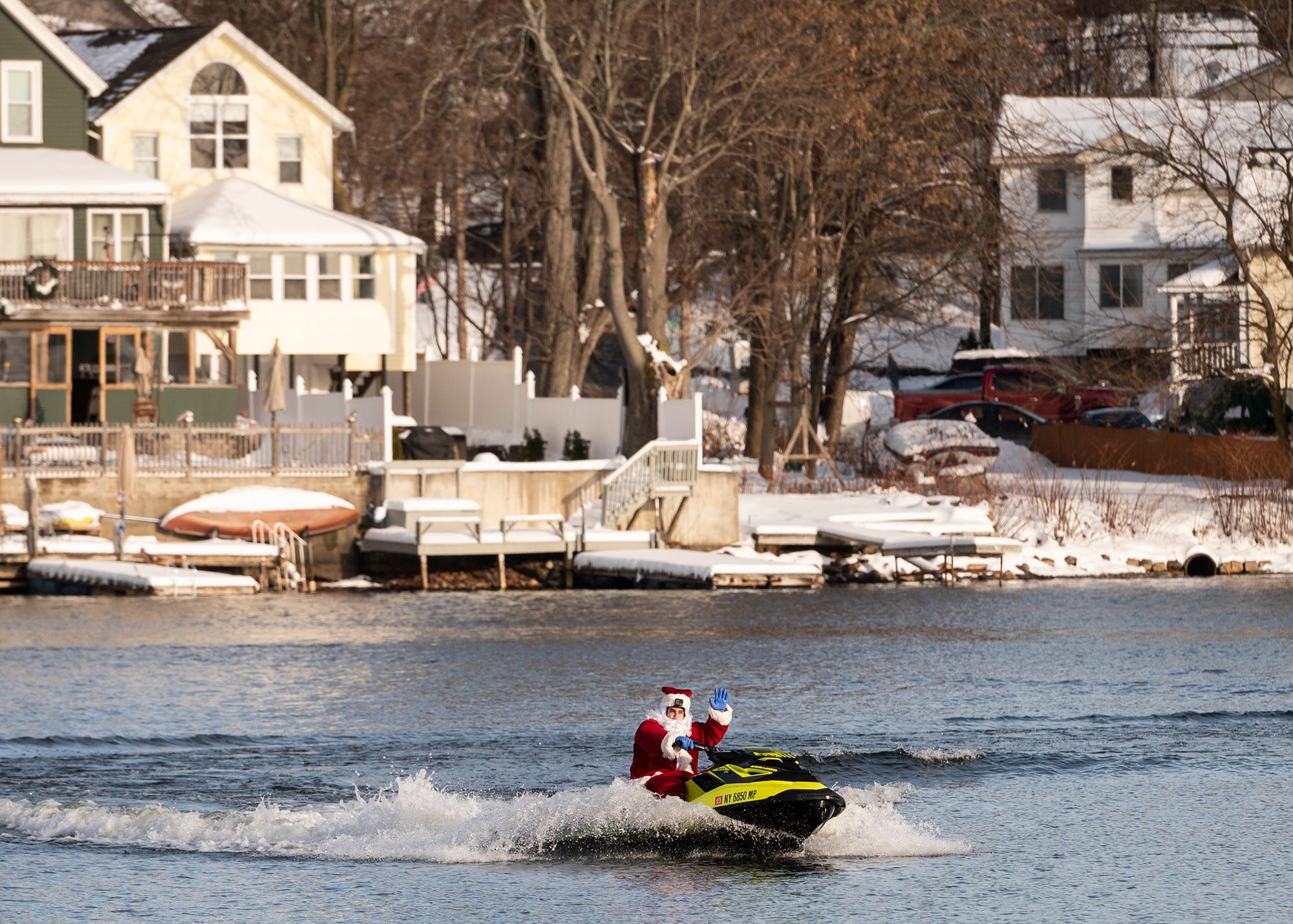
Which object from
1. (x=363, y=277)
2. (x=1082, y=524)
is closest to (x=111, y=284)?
(x=363, y=277)

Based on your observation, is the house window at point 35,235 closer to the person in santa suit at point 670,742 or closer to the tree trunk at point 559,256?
the tree trunk at point 559,256

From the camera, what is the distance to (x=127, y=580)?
126ft

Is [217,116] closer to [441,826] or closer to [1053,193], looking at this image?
[1053,193]

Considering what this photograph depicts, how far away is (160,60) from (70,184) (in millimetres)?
6793

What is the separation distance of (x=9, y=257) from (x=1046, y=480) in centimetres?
2479

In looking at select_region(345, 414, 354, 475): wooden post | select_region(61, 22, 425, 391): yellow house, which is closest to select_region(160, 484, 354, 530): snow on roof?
select_region(345, 414, 354, 475): wooden post

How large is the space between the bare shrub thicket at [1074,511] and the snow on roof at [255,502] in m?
13.8

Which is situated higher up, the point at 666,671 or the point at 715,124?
the point at 715,124

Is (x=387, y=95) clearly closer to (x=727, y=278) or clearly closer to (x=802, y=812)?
(x=727, y=278)

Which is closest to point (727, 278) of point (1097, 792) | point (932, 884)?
point (1097, 792)

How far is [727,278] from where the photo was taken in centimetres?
5847

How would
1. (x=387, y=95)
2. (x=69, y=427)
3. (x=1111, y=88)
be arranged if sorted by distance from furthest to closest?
1. (x=1111, y=88)
2. (x=387, y=95)
3. (x=69, y=427)

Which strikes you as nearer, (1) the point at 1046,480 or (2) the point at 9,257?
(1) the point at 1046,480

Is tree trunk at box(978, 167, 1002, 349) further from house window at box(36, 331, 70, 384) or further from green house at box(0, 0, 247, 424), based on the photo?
house window at box(36, 331, 70, 384)
